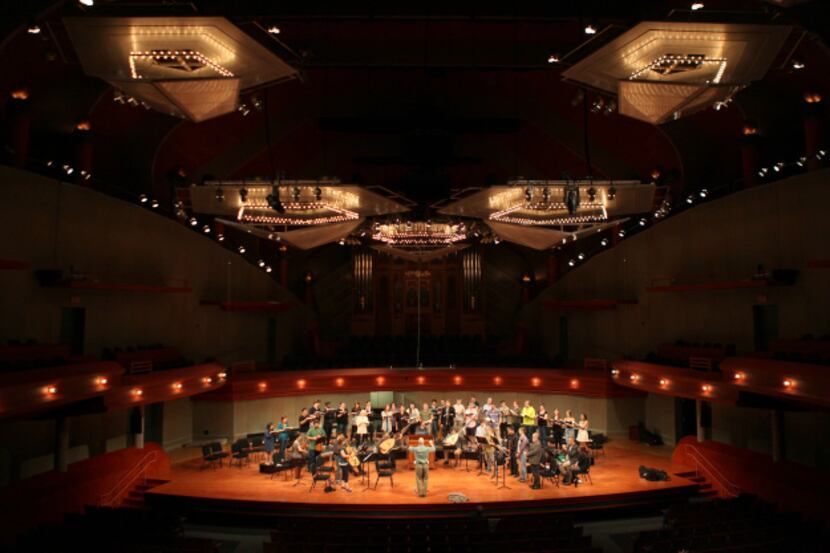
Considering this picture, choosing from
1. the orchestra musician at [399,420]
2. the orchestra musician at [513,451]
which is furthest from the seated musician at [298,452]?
the orchestra musician at [513,451]

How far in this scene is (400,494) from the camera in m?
11.3

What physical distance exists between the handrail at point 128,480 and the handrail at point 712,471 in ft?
40.0

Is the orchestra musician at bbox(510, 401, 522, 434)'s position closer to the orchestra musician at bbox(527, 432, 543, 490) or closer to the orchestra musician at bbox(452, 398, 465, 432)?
the orchestra musician at bbox(452, 398, 465, 432)

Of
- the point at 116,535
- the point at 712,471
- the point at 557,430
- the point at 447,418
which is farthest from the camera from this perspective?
the point at 447,418

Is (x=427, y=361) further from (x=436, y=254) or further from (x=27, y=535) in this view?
(x=27, y=535)

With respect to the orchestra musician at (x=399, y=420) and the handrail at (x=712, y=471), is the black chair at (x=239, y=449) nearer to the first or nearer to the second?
the orchestra musician at (x=399, y=420)

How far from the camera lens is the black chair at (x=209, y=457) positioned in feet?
42.8

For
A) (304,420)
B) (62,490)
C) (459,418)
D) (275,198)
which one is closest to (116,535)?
(62,490)

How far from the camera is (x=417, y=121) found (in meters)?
15.7

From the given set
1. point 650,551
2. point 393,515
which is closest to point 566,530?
point 650,551

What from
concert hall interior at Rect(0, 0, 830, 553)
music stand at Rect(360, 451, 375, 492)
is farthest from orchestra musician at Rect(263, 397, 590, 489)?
music stand at Rect(360, 451, 375, 492)

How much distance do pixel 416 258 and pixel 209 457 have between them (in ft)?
32.1

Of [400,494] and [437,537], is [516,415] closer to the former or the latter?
[400,494]

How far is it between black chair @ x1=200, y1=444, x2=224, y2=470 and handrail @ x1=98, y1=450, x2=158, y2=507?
41.3 inches
